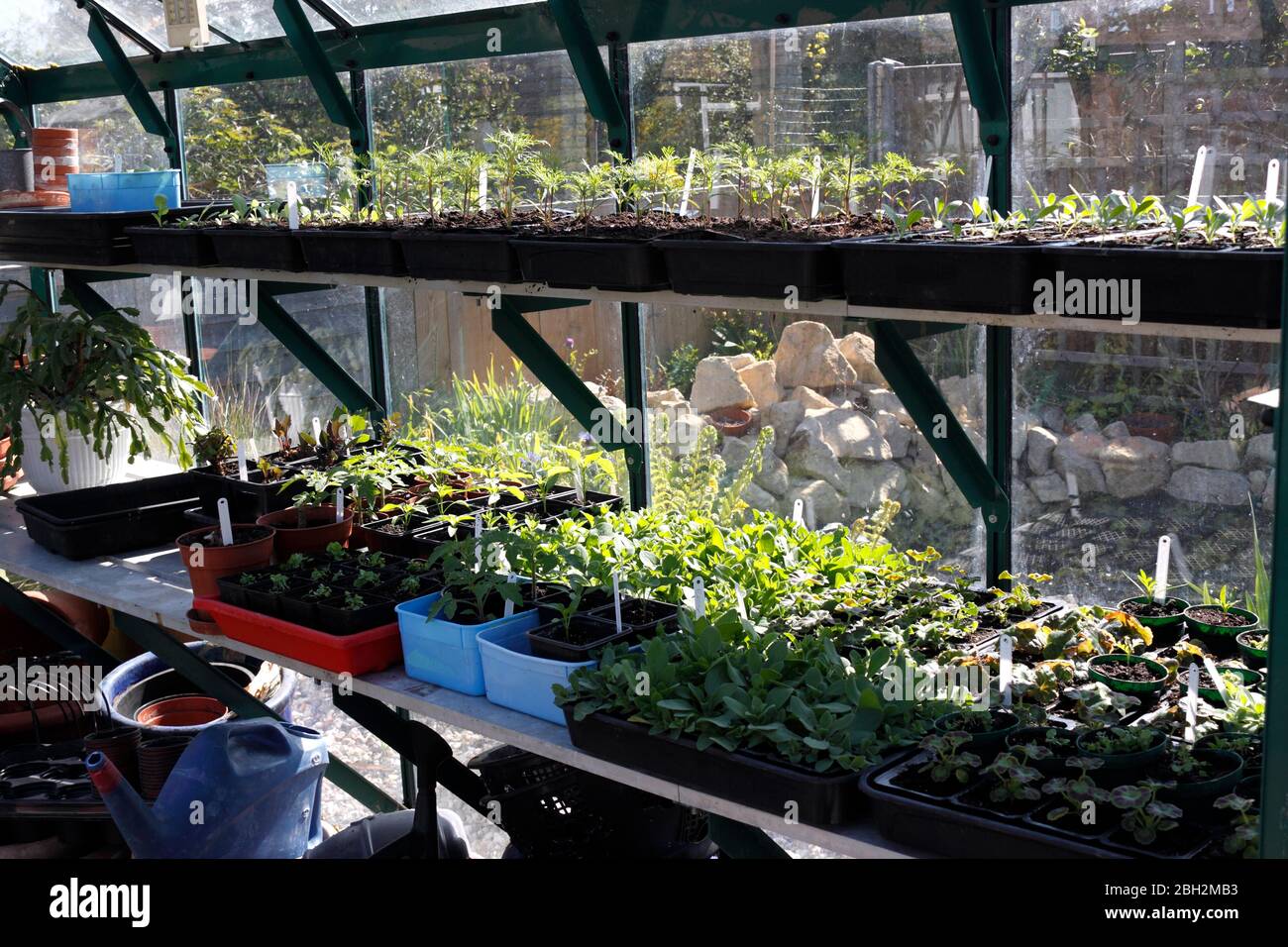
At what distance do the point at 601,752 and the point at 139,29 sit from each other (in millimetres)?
3561

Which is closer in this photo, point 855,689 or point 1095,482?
point 855,689

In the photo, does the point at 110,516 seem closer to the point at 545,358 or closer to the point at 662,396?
the point at 545,358

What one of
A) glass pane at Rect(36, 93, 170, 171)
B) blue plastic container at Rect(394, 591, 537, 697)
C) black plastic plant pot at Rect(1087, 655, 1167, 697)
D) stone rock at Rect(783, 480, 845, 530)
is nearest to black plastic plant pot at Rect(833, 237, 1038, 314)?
black plastic plant pot at Rect(1087, 655, 1167, 697)

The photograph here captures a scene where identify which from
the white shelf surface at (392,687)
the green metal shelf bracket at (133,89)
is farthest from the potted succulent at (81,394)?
the green metal shelf bracket at (133,89)

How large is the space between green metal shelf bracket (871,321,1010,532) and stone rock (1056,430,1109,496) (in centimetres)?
16

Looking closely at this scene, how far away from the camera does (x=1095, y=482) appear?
2.81 meters

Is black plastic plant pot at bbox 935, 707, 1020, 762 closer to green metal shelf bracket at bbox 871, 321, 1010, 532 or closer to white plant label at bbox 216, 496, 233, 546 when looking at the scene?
green metal shelf bracket at bbox 871, 321, 1010, 532

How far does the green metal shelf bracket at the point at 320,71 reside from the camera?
12.7ft

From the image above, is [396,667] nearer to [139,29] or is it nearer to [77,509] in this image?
[77,509]

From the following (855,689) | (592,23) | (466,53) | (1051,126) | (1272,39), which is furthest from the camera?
(466,53)

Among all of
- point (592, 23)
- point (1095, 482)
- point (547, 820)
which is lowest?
point (547, 820)

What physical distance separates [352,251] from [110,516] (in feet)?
3.76

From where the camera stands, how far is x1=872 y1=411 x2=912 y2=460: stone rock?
3188 millimetres

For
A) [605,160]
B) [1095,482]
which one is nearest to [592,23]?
[605,160]
